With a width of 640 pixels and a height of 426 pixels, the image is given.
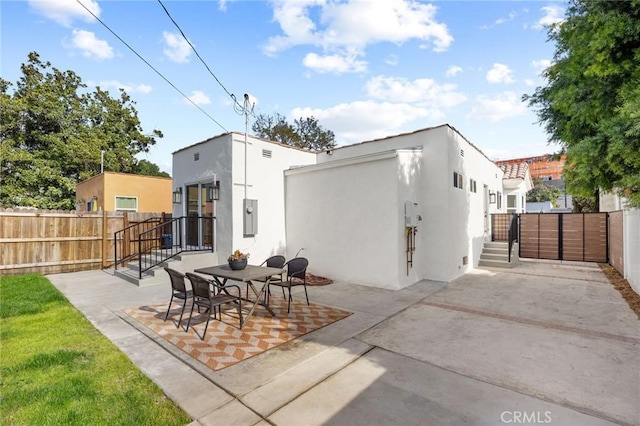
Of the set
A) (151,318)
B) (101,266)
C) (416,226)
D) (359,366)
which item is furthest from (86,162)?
(359,366)

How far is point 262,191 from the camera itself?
894 centimetres

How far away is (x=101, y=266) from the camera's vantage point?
9789 mm

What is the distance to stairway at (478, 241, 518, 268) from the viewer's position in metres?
10.4

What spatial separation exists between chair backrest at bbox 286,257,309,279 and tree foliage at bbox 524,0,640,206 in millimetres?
4797

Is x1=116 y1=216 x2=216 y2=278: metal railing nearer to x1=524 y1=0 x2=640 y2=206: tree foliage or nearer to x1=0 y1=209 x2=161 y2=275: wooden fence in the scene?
x1=0 y1=209 x2=161 y2=275: wooden fence

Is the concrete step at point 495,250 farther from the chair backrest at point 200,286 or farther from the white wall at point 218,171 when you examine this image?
the chair backrest at point 200,286

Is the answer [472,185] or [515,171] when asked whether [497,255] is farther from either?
[515,171]

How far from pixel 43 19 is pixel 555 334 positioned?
35.8 feet

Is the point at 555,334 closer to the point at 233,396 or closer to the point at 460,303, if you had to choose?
the point at 460,303

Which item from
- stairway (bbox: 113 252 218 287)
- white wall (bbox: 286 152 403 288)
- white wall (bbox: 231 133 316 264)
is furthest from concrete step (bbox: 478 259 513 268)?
stairway (bbox: 113 252 218 287)

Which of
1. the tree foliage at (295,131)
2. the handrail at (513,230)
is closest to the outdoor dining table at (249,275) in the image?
the handrail at (513,230)

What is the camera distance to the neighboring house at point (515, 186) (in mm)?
15273

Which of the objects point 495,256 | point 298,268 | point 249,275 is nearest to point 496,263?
point 495,256

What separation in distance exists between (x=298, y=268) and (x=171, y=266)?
3802mm
